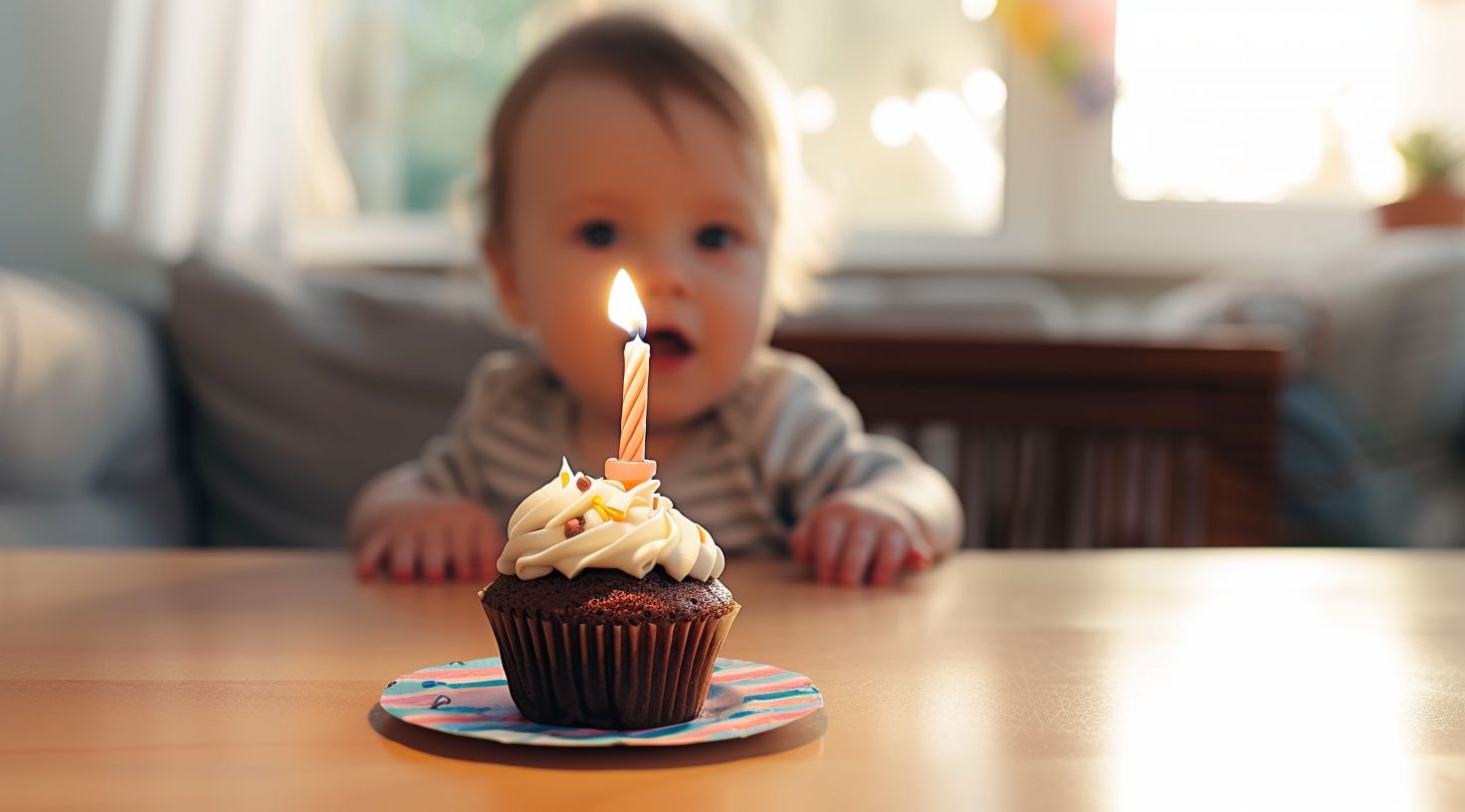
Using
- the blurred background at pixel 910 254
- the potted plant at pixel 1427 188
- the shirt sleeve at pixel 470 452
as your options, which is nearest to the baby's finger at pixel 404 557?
the shirt sleeve at pixel 470 452

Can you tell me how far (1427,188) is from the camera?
8.34ft

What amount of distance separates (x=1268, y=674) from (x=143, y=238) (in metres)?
2.00

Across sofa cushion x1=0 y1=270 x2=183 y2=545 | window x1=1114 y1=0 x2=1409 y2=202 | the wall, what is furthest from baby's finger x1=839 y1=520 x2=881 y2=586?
window x1=1114 y1=0 x2=1409 y2=202

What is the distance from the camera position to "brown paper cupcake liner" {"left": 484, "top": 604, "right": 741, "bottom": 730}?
19.3 inches

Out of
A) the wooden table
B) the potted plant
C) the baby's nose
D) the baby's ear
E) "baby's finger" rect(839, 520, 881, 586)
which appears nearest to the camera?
the wooden table

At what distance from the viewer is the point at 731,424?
131 centimetres

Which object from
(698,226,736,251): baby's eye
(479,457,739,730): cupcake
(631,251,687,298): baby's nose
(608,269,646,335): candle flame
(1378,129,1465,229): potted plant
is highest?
(1378,129,1465,229): potted plant

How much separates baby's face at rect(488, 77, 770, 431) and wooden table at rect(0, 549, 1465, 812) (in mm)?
309

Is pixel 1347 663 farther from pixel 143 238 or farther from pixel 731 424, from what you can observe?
pixel 143 238

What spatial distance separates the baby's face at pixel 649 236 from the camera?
1194 mm

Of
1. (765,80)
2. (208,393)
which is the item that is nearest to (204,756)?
(765,80)

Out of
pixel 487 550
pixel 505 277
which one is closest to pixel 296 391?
pixel 505 277

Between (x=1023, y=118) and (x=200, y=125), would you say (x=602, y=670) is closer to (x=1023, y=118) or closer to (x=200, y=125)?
(x=200, y=125)

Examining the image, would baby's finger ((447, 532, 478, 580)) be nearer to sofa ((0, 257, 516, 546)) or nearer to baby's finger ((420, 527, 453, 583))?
baby's finger ((420, 527, 453, 583))
